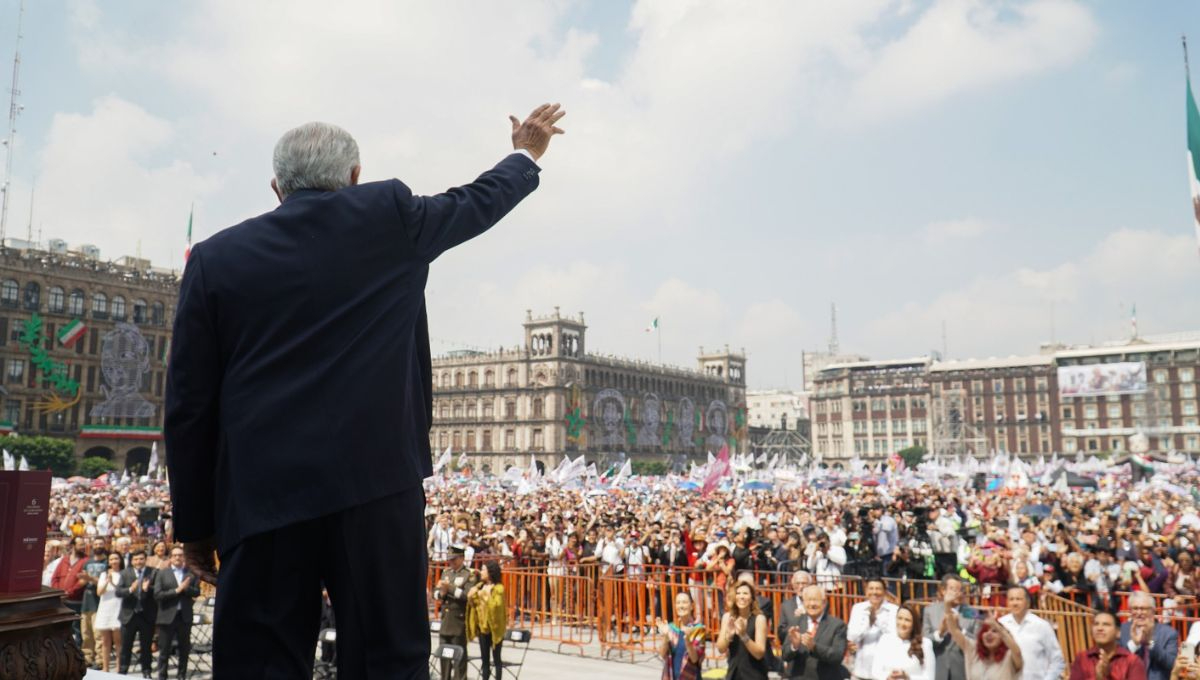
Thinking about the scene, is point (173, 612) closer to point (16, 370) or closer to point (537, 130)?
point (537, 130)

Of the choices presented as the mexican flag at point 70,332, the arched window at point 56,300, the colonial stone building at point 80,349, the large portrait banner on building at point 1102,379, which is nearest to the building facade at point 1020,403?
the large portrait banner on building at point 1102,379

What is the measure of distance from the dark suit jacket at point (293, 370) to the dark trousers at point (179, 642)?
9.49 metres

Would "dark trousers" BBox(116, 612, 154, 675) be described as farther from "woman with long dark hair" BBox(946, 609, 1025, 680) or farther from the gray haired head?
the gray haired head

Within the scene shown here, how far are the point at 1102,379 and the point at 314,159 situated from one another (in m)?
105

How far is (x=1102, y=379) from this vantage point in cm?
9375

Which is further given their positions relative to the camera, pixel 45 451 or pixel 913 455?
pixel 913 455

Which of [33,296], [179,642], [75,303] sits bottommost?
[179,642]

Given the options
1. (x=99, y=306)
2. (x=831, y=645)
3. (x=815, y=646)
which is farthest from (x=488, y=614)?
(x=99, y=306)

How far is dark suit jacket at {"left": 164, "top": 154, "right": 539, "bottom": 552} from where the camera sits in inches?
65.4

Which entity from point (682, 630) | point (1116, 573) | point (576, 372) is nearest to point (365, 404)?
point (682, 630)

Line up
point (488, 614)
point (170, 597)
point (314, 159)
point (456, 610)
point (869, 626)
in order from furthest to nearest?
point (170, 597)
point (456, 610)
point (488, 614)
point (869, 626)
point (314, 159)

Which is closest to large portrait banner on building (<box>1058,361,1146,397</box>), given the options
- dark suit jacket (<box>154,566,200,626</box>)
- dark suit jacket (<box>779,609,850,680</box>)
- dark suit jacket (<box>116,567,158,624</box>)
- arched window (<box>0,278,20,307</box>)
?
arched window (<box>0,278,20,307</box>)

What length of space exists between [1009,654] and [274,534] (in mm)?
5987

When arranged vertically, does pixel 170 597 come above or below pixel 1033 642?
below
